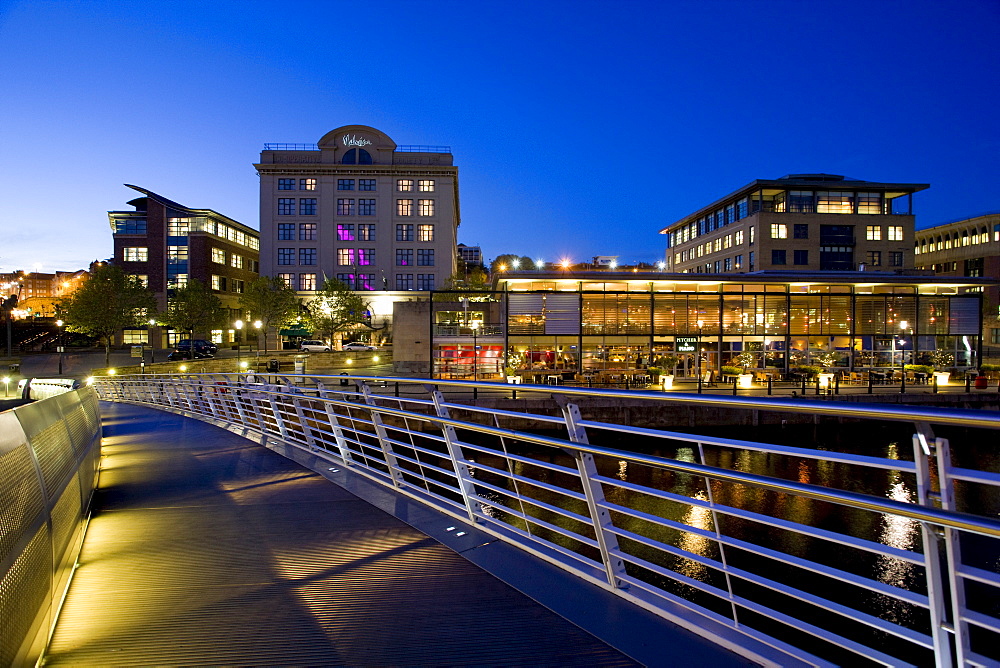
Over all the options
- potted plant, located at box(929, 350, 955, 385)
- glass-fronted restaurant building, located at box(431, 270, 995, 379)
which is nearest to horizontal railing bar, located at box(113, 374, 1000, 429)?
glass-fronted restaurant building, located at box(431, 270, 995, 379)

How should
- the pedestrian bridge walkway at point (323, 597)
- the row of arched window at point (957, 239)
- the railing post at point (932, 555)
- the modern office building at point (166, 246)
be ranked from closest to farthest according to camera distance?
the railing post at point (932, 555)
the pedestrian bridge walkway at point (323, 597)
the modern office building at point (166, 246)
the row of arched window at point (957, 239)

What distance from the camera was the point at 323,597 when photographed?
3.66 m

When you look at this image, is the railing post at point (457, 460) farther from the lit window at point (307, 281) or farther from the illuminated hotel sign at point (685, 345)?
the lit window at point (307, 281)

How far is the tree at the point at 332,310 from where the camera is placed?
58.8m

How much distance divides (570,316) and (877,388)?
16.6 metres

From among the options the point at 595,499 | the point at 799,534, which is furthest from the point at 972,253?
the point at 595,499

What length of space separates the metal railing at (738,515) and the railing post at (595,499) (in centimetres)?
1

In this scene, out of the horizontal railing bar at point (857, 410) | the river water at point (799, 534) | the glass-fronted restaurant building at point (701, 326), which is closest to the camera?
the horizontal railing bar at point (857, 410)

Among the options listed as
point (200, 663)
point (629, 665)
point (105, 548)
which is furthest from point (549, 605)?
point (105, 548)

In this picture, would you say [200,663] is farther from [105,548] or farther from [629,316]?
[629,316]

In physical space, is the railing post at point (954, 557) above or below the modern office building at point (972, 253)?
below

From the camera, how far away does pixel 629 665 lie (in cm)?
278


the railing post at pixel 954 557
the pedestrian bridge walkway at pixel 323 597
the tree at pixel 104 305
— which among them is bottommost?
the pedestrian bridge walkway at pixel 323 597

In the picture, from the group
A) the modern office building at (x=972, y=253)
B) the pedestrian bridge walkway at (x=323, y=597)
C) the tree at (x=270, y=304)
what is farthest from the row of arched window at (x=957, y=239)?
the pedestrian bridge walkway at (x=323, y=597)
